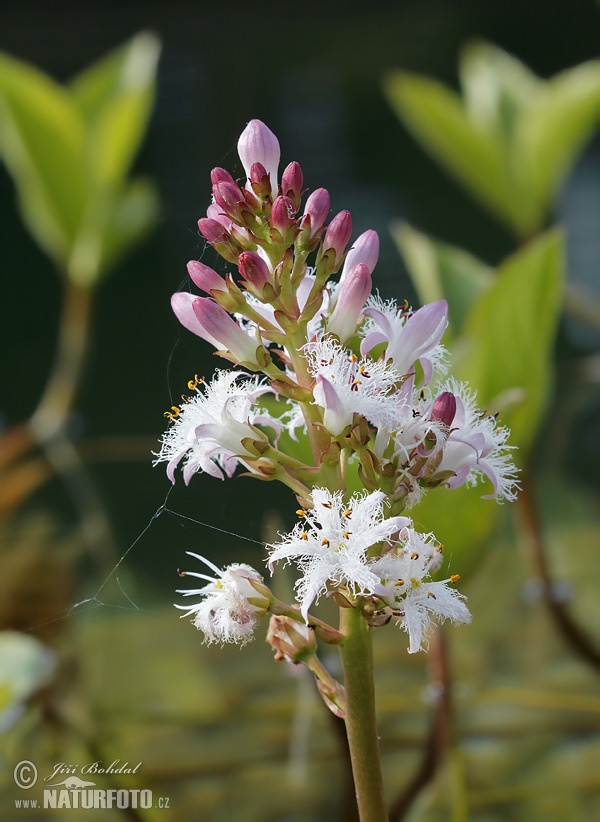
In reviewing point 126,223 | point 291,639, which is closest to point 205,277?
point 291,639

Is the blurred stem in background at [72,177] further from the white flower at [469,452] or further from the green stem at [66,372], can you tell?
the white flower at [469,452]

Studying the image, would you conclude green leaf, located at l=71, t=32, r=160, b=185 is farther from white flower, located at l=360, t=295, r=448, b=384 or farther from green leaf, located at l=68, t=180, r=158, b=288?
white flower, located at l=360, t=295, r=448, b=384

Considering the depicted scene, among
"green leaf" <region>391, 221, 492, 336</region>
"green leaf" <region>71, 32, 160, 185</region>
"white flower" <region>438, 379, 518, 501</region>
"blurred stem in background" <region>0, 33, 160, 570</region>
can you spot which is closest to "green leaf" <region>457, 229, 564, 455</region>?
"green leaf" <region>391, 221, 492, 336</region>

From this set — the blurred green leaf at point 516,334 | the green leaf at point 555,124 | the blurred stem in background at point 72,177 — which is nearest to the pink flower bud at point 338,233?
the blurred green leaf at point 516,334

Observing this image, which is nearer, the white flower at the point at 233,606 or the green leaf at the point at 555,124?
the white flower at the point at 233,606

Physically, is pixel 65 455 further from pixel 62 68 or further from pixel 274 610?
pixel 62 68

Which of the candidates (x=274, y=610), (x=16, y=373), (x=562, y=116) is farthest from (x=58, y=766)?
(x=16, y=373)
